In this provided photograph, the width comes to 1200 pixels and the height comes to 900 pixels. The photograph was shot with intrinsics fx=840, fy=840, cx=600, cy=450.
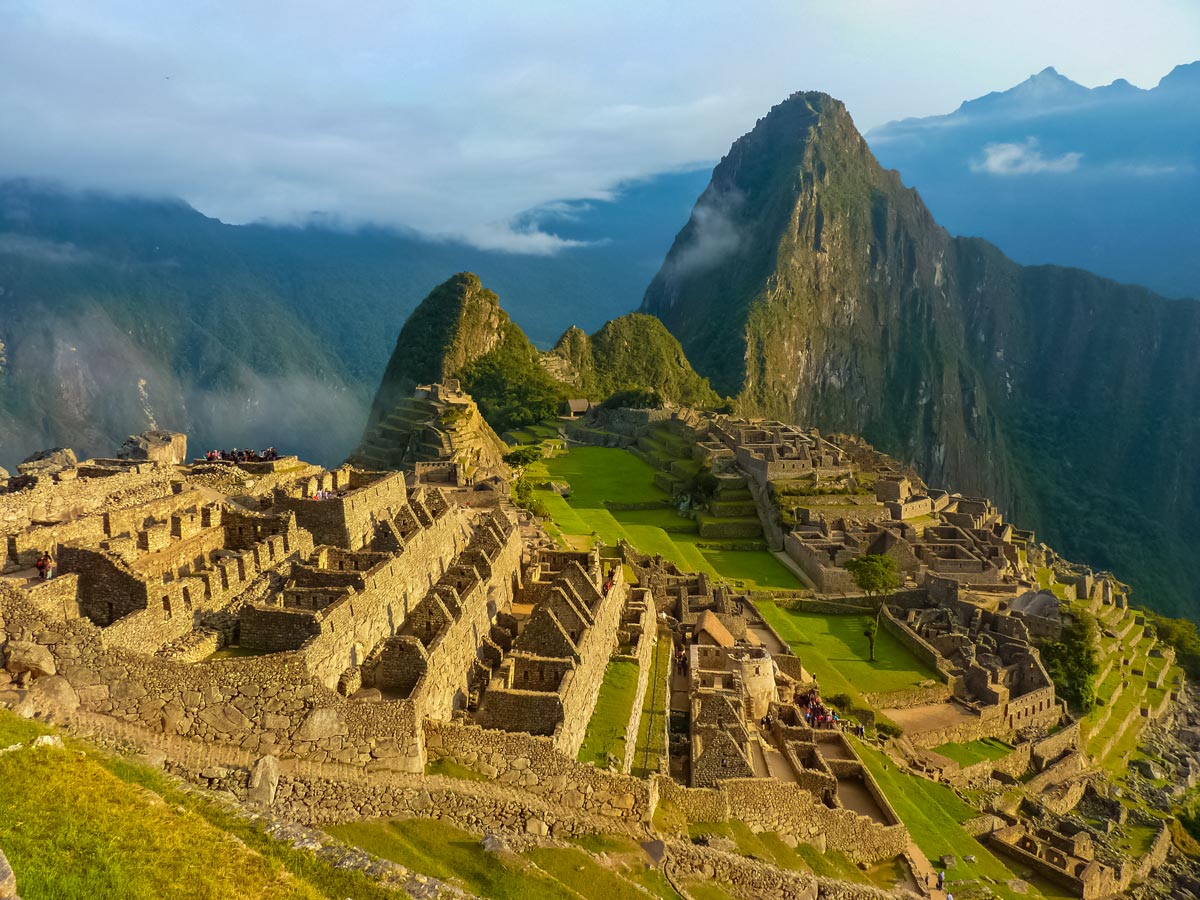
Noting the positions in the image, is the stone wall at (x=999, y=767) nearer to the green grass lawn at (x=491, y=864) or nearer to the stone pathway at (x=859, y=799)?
the stone pathway at (x=859, y=799)

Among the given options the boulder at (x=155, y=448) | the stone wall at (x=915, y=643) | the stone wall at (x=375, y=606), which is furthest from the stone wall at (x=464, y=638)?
the stone wall at (x=915, y=643)

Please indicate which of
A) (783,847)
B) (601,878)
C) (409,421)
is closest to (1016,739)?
(783,847)

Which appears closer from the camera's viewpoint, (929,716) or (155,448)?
(155,448)

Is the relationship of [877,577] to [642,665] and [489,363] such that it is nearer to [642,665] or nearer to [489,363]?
[642,665]

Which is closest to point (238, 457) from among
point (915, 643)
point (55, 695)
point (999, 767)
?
point (55, 695)

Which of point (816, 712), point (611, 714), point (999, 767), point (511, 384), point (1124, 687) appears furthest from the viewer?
point (511, 384)

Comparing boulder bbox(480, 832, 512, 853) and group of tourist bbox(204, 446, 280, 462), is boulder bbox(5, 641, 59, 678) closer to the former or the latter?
boulder bbox(480, 832, 512, 853)

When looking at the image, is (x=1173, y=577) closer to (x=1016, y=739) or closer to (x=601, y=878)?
(x=1016, y=739)
